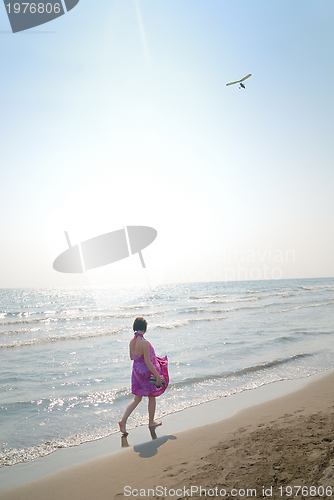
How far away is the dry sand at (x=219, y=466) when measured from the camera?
2.50m

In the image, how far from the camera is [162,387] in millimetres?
4617

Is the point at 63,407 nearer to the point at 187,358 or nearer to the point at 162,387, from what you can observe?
the point at 162,387

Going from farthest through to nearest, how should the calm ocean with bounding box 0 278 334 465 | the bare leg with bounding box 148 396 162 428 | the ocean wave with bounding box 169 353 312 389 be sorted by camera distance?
the ocean wave with bounding box 169 353 312 389 < the calm ocean with bounding box 0 278 334 465 < the bare leg with bounding box 148 396 162 428

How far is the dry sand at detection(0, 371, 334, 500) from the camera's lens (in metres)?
2.50

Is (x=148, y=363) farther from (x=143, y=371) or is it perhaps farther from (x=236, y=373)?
(x=236, y=373)

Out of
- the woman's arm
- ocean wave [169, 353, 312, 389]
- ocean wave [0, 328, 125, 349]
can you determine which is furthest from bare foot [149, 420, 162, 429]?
ocean wave [0, 328, 125, 349]

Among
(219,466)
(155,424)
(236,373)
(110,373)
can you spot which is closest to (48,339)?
(110,373)

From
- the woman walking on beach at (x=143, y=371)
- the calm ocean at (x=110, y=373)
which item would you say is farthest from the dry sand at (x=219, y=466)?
the calm ocean at (x=110, y=373)

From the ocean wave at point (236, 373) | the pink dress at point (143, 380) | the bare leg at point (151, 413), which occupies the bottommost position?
the ocean wave at point (236, 373)

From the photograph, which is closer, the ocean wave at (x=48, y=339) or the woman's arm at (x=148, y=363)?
the woman's arm at (x=148, y=363)

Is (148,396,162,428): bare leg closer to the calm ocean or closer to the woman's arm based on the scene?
the woman's arm

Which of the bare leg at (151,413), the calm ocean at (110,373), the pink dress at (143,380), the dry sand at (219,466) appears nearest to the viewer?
the dry sand at (219,466)

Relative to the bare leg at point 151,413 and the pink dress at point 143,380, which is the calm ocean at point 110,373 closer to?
the bare leg at point 151,413

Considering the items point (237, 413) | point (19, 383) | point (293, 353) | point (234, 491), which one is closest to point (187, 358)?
point (293, 353)
